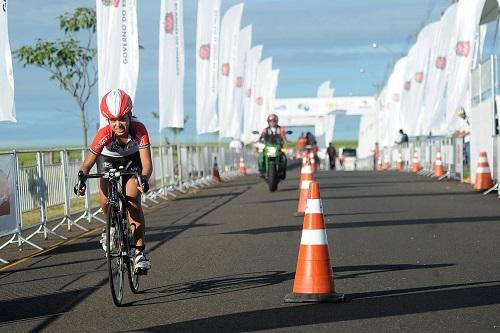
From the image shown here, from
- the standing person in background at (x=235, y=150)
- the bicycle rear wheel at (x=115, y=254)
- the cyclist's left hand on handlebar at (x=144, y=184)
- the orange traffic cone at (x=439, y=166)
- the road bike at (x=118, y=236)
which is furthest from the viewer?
the standing person in background at (x=235, y=150)

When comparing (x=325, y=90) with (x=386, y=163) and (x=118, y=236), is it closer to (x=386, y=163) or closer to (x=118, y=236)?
(x=386, y=163)

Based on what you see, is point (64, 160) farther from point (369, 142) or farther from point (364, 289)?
point (369, 142)

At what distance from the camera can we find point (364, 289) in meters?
9.80

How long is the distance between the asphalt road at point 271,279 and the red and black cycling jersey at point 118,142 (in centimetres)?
130

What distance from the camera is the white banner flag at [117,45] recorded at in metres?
23.9

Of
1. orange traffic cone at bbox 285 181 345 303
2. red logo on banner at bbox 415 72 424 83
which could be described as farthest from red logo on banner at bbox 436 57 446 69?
orange traffic cone at bbox 285 181 345 303

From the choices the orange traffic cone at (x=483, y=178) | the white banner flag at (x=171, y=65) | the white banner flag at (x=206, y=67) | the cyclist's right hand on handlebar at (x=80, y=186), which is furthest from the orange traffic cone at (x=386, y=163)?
the cyclist's right hand on handlebar at (x=80, y=186)

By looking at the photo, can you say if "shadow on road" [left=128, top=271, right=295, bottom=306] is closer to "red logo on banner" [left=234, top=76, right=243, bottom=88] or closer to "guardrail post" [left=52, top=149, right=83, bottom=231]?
"guardrail post" [left=52, top=149, right=83, bottom=231]

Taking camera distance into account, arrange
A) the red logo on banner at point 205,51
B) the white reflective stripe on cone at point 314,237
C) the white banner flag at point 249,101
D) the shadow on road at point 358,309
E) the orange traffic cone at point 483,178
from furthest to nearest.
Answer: the white banner flag at point 249,101 < the red logo on banner at point 205,51 < the orange traffic cone at point 483,178 < the white reflective stripe on cone at point 314,237 < the shadow on road at point 358,309

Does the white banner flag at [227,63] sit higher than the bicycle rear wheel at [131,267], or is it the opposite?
the white banner flag at [227,63]

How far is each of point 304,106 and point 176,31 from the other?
74664 millimetres

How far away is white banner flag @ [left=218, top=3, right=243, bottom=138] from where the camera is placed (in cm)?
4434

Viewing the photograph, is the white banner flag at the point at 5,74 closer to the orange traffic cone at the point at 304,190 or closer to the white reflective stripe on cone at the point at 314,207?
the orange traffic cone at the point at 304,190

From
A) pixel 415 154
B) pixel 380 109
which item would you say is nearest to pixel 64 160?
pixel 415 154
